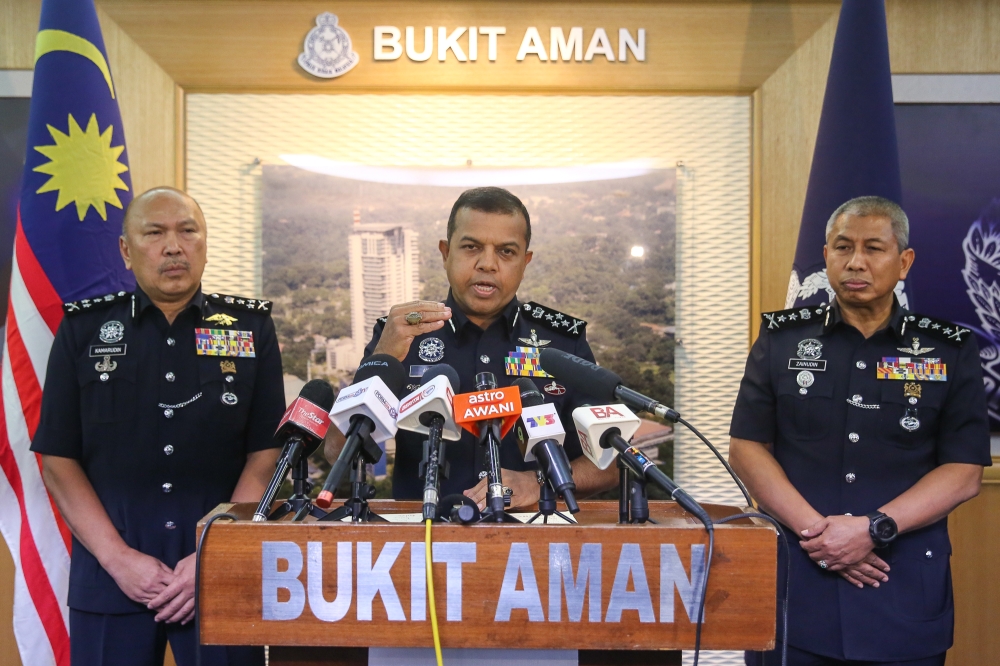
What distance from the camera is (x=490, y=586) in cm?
123

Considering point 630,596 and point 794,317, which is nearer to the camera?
point 630,596

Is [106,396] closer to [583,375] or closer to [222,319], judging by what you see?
[222,319]

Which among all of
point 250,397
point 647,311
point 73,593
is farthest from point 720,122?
point 73,593

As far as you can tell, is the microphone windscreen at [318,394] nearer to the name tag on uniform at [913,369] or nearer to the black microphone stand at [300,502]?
the black microphone stand at [300,502]

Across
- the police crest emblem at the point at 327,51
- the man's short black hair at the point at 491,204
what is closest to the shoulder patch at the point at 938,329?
the man's short black hair at the point at 491,204

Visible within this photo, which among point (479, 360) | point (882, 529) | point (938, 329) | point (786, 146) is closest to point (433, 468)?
point (479, 360)

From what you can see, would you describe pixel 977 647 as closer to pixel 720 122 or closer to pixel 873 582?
pixel 873 582

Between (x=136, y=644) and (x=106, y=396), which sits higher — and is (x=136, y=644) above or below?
below

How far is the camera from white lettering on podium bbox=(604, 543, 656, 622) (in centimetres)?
124

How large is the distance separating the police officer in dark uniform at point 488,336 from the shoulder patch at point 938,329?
91 cm

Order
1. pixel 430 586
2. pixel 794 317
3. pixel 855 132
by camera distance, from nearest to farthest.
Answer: pixel 430 586, pixel 794 317, pixel 855 132

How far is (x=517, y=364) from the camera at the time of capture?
2.05 m

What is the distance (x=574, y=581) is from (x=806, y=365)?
1.31 metres

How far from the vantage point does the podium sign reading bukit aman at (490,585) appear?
4.05 feet
